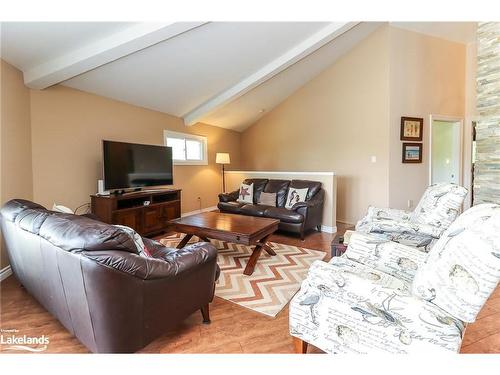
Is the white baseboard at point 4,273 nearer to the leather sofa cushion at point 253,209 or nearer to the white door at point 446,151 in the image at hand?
the leather sofa cushion at point 253,209

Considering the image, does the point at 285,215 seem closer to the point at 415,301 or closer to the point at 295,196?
the point at 295,196

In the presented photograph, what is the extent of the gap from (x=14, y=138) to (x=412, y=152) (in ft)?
18.5

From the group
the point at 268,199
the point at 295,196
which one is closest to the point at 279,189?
the point at 268,199

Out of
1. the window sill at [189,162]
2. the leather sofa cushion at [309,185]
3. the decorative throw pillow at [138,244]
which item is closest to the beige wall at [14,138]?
the decorative throw pillow at [138,244]

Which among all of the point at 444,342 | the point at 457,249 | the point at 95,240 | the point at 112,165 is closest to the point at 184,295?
the point at 95,240

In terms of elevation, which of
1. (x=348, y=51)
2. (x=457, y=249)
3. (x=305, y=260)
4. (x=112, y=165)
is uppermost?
(x=348, y=51)

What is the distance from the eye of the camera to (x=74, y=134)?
344 centimetres

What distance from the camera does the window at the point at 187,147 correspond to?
5.16 metres

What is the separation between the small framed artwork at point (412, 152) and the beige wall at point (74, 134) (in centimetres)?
438

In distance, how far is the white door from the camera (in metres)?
5.01

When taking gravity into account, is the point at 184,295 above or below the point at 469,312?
below

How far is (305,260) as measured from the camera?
3074mm
